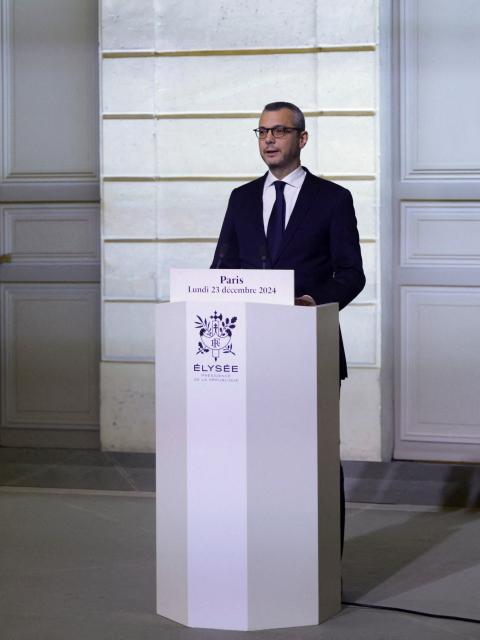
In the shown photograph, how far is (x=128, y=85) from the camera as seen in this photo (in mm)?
6352

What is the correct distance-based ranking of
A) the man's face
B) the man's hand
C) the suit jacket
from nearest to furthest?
the man's hand, the man's face, the suit jacket

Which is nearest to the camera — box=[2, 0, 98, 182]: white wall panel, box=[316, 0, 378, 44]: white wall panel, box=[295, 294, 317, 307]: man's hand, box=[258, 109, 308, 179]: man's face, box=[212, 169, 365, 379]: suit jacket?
box=[295, 294, 317, 307]: man's hand

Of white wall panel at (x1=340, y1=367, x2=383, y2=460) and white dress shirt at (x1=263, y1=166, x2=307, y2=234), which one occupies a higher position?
white dress shirt at (x1=263, y1=166, x2=307, y2=234)

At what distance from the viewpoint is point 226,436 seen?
11.1ft

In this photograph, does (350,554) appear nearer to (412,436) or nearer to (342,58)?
(412,436)

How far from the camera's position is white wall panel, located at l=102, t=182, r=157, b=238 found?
6375mm

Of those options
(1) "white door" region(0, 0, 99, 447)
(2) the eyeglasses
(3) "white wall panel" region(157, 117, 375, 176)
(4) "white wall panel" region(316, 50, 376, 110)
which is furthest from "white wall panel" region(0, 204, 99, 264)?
(2) the eyeglasses

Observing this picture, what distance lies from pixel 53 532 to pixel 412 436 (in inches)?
91.1

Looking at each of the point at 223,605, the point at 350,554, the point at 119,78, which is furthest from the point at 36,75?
the point at 223,605

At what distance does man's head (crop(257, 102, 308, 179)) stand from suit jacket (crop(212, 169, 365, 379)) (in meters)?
0.15

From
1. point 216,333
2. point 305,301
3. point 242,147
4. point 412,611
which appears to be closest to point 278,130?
point 305,301

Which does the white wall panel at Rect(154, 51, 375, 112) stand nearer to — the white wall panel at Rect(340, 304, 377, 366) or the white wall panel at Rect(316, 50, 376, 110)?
the white wall panel at Rect(316, 50, 376, 110)

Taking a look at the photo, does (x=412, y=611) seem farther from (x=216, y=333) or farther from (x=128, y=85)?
(x=128, y=85)

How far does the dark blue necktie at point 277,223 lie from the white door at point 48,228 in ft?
9.68
